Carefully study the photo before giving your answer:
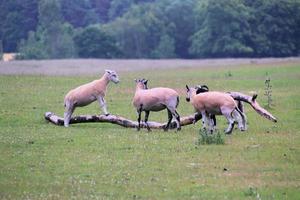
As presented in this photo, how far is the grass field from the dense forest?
69.4m

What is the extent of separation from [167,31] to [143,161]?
91.4 m

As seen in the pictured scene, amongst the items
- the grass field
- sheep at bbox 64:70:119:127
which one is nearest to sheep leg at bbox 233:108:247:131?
the grass field

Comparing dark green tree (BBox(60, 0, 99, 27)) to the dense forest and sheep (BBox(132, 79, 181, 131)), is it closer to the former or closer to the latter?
the dense forest

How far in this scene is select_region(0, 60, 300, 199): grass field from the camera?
49.3 ft

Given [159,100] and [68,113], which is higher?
[159,100]

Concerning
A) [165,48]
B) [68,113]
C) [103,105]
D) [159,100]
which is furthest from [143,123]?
[165,48]

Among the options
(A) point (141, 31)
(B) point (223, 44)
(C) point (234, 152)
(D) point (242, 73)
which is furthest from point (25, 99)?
(A) point (141, 31)

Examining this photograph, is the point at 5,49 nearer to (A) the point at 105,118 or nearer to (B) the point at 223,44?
(B) the point at 223,44

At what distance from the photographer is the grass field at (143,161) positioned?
15023 mm

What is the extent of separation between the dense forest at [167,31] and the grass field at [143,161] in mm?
69353

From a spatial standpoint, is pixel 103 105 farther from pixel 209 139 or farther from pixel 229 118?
pixel 209 139

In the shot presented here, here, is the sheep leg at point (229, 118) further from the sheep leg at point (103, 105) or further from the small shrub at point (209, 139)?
the sheep leg at point (103, 105)

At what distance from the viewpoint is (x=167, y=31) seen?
358 feet

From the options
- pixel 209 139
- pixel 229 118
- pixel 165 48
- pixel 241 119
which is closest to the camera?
pixel 209 139
